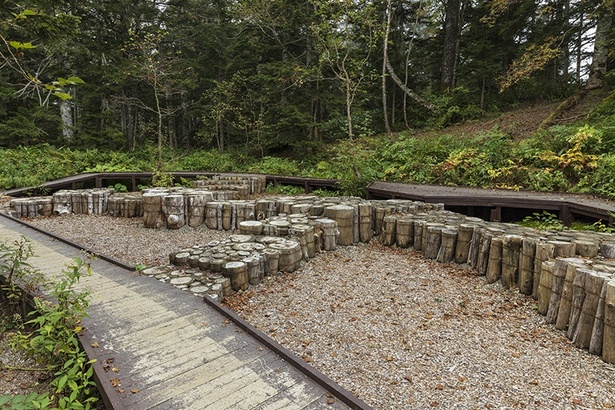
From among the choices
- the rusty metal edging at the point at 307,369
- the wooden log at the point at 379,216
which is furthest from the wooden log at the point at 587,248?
the rusty metal edging at the point at 307,369

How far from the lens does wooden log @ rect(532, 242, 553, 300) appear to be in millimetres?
4199

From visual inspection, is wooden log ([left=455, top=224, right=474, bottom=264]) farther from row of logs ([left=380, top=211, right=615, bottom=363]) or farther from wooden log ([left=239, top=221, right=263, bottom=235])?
wooden log ([left=239, top=221, right=263, bottom=235])

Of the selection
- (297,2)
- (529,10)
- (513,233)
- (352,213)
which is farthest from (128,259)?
(529,10)

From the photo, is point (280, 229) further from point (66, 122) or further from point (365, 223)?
point (66, 122)

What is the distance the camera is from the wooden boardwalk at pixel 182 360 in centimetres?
231

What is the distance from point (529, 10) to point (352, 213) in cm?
1564

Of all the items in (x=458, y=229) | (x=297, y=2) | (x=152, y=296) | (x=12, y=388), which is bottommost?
(x=12, y=388)

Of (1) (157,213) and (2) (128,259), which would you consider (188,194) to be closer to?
(1) (157,213)

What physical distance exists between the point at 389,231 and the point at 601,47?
38.6 feet

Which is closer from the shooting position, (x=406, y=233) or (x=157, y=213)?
(x=406, y=233)

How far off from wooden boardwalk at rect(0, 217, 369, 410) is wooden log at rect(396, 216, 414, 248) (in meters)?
4.07

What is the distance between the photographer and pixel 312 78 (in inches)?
569

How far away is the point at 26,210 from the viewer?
847 centimetres

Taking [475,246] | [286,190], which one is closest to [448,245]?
[475,246]
